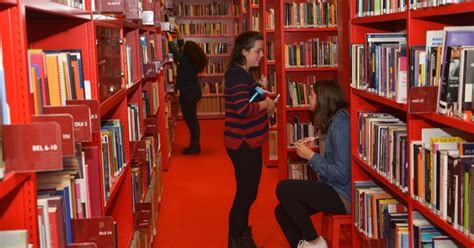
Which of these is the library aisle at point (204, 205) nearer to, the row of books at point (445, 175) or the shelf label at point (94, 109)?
the row of books at point (445, 175)

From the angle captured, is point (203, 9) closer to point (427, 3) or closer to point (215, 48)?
point (215, 48)

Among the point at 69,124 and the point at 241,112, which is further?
the point at 241,112

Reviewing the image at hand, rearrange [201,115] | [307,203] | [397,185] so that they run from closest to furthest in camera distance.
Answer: [397,185]
[307,203]
[201,115]

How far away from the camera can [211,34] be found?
12.5 meters

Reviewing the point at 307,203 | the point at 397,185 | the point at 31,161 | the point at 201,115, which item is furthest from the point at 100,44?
the point at 201,115

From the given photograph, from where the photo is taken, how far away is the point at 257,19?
8.25 meters

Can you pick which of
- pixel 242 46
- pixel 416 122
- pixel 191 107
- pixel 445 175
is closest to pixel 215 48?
pixel 191 107

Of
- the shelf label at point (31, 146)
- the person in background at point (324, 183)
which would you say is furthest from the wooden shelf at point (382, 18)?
the shelf label at point (31, 146)

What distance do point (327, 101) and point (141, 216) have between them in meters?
1.40

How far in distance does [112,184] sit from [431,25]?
1.63 m

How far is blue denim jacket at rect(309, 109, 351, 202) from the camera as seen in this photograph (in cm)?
374

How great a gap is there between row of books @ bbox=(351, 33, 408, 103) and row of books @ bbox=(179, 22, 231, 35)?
9146mm

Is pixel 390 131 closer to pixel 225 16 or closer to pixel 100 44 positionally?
pixel 100 44

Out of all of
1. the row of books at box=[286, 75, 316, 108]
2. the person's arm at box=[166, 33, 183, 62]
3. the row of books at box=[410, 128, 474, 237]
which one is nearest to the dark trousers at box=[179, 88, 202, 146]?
the person's arm at box=[166, 33, 183, 62]
